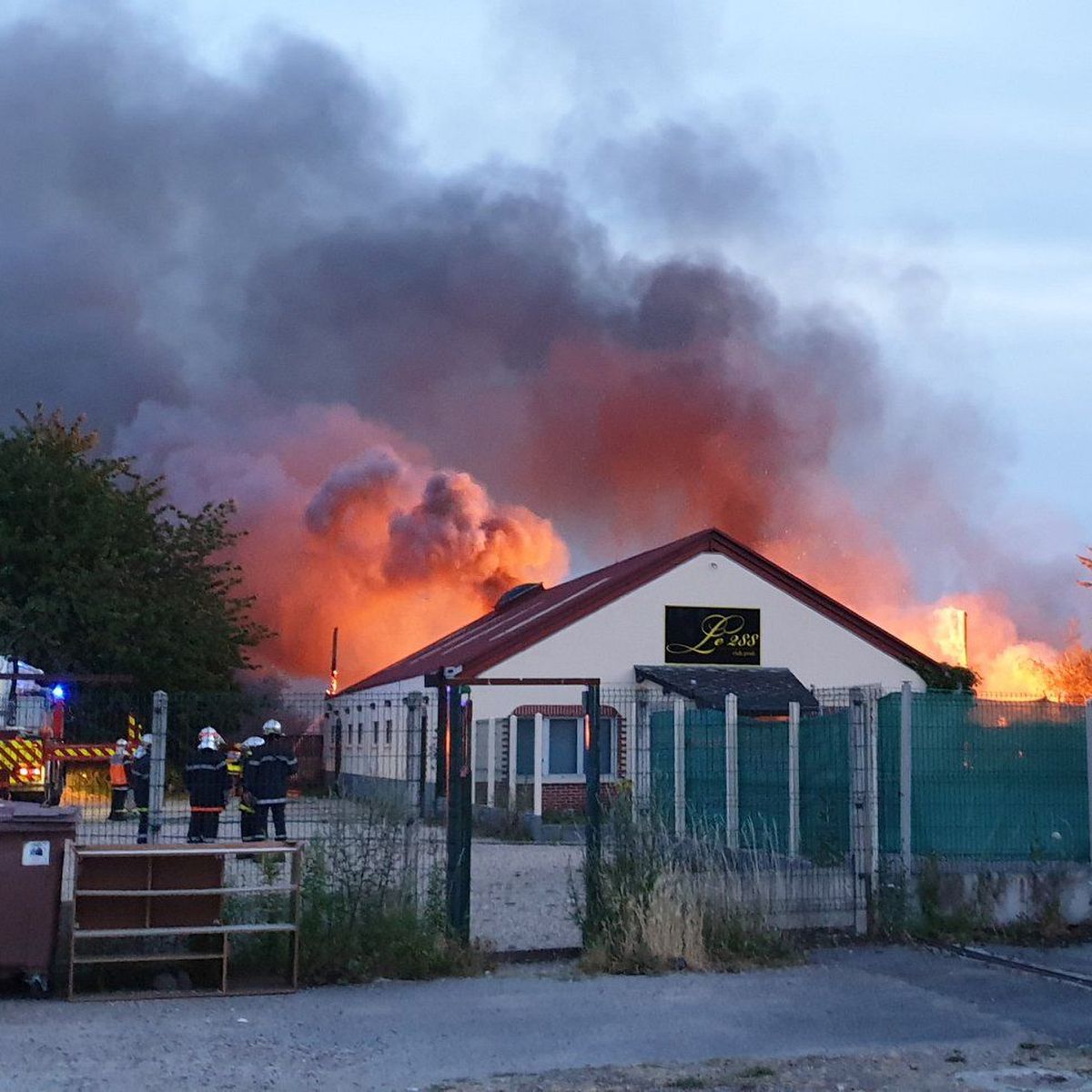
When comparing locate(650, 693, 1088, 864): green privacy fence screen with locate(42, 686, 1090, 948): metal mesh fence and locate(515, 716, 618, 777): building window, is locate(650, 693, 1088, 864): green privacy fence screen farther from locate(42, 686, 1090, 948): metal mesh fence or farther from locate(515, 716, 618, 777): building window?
locate(515, 716, 618, 777): building window

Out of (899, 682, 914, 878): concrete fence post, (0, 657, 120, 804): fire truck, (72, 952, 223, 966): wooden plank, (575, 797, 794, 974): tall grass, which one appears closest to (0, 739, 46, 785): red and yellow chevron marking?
(0, 657, 120, 804): fire truck

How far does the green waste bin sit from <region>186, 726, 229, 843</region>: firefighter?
191 centimetres

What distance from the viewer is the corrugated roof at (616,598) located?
3228 cm

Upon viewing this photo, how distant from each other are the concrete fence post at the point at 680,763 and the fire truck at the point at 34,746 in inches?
305

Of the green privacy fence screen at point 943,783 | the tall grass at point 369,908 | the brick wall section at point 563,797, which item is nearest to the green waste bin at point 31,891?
the tall grass at point 369,908

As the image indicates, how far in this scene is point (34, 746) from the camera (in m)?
23.2

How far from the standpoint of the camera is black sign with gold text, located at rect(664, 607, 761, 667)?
1318 inches

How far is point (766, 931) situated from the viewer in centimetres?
1183

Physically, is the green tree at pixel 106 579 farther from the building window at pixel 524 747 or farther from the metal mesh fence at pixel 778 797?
the metal mesh fence at pixel 778 797

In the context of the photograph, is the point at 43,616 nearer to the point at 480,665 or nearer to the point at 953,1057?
the point at 480,665

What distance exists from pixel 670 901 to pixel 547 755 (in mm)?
18602

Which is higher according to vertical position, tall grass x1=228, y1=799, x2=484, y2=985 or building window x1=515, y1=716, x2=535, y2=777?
building window x1=515, y1=716, x2=535, y2=777

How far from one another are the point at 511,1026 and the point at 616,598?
23830 mm

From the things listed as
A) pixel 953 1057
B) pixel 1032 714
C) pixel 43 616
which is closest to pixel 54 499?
pixel 43 616
